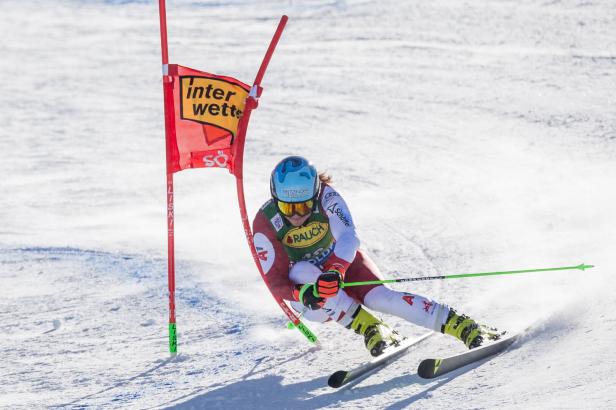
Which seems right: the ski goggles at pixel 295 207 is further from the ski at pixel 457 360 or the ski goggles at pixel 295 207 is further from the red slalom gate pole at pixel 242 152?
the ski at pixel 457 360

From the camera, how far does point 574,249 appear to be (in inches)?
308

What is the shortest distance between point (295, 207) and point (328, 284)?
69cm

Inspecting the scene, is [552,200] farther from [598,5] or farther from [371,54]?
[598,5]

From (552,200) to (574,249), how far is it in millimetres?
1558

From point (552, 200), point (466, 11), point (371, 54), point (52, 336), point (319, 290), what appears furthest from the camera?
point (466, 11)

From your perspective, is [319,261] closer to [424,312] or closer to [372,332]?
[372,332]

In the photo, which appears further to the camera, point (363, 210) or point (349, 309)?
point (363, 210)

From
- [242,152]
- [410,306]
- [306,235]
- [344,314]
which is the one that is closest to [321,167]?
[242,152]

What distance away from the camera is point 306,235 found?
6.21 m

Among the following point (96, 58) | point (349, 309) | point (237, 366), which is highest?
point (96, 58)

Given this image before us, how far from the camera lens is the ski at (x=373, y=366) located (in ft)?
17.9

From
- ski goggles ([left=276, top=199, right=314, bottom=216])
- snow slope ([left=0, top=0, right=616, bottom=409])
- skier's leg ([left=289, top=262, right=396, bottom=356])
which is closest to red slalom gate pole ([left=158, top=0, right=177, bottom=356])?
snow slope ([left=0, top=0, right=616, bottom=409])

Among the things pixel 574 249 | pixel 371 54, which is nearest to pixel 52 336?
pixel 574 249

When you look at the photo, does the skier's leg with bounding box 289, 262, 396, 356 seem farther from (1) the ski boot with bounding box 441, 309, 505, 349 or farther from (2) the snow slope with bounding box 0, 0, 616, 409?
(1) the ski boot with bounding box 441, 309, 505, 349
